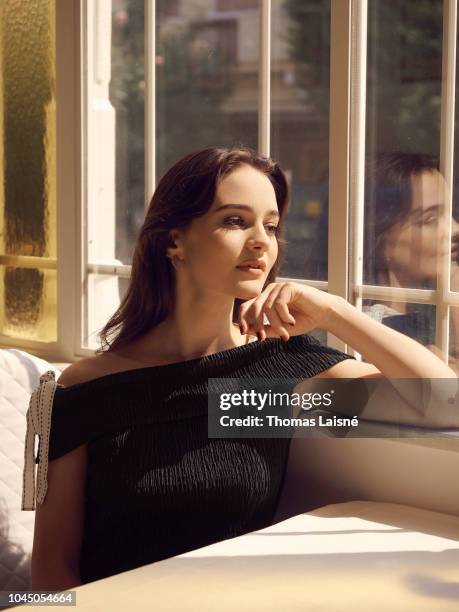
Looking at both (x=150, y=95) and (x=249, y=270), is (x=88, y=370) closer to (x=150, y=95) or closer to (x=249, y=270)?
(x=249, y=270)

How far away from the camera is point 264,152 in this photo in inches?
88.8

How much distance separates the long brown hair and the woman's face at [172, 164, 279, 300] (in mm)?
23

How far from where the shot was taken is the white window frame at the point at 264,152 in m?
1.98

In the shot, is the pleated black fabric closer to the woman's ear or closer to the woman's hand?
the woman's hand

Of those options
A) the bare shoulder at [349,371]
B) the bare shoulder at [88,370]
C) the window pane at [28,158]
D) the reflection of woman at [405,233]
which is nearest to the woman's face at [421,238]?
the reflection of woman at [405,233]

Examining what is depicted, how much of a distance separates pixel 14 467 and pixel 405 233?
950mm

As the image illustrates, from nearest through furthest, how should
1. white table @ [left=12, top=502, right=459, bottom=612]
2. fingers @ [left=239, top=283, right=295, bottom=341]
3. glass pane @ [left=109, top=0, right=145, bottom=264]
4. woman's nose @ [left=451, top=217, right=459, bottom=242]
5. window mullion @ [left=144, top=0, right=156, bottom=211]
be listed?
white table @ [left=12, top=502, right=459, bottom=612], fingers @ [left=239, top=283, right=295, bottom=341], woman's nose @ [left=451, top=217, right=459, bottom=242], window mullion @ [left=144, top=0, right=156, bottom=211], glass pane @ [left=109, top=0, right=145, bottom=264]

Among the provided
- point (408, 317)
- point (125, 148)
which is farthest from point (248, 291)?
point (125, 148)

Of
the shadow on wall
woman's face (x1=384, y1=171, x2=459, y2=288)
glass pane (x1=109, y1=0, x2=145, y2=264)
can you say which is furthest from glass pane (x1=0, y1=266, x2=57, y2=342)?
woman's face (x1=384, y1=171, x2=459, y2=288)

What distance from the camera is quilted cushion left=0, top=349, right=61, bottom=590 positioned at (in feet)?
6.45

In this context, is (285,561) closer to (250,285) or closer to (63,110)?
(250,285)

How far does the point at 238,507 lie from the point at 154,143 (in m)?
1.18

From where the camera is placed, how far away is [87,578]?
5.67 feet

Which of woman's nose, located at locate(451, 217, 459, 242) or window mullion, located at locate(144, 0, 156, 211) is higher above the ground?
window mullion, located at locate(144, 0, 156, 211)
